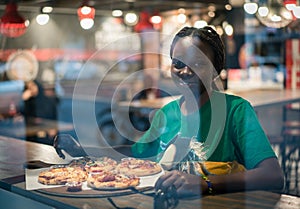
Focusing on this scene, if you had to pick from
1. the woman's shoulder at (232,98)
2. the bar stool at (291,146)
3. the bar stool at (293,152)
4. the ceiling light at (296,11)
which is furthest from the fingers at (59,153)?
the ceiling light at (296,11)

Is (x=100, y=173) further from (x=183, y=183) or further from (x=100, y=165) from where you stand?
(x=183, y=183)

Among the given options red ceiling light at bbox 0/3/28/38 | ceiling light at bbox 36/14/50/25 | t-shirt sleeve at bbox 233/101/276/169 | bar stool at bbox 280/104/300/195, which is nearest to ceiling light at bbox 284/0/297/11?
bar stool at bbox 280/104/300/195

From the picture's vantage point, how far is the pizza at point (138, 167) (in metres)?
1.47

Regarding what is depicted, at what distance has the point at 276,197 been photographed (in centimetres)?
129

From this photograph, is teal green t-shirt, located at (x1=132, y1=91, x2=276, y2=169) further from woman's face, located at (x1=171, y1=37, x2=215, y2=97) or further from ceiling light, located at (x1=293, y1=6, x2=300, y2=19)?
ceiling light, located at (x1=293, y1=6, x2=300, y2=19)

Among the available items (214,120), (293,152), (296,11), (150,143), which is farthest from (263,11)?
(214,120)

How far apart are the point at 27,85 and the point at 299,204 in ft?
18.4

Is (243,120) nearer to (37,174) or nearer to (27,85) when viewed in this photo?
(37,174)

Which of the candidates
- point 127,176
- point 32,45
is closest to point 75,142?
point 127,176

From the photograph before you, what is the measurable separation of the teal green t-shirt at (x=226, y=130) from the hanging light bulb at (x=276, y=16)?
363 cm

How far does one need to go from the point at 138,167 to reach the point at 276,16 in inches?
157

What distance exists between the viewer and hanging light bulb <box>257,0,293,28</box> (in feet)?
16.4

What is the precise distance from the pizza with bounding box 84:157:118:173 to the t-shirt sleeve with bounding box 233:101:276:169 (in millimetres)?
418

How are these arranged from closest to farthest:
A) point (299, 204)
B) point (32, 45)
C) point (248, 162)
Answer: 1. point (299, 204)
2. point (248, 162)
3. point (32, 45)
